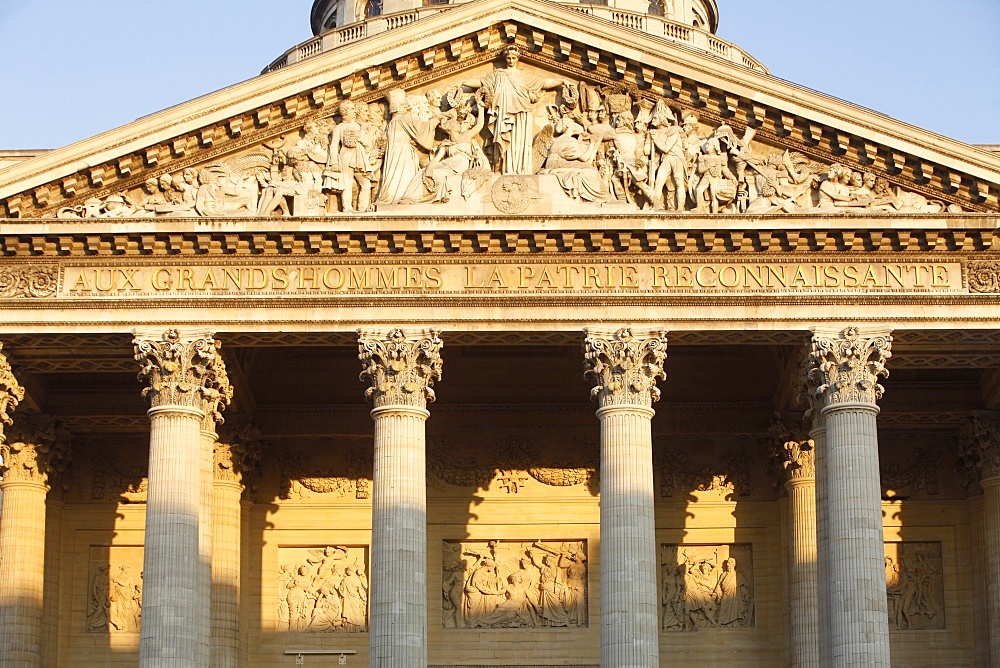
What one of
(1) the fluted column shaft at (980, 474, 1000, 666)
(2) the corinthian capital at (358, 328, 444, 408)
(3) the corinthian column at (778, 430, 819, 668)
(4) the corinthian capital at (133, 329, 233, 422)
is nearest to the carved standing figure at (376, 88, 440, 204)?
(2) the corinthian capital at (358, 328, 444, 408)

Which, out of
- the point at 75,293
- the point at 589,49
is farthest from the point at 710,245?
the point at 75,293

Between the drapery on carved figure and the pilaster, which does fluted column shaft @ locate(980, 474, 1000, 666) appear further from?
the drapery on carved figure

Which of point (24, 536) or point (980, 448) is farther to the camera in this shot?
point (980, 448)

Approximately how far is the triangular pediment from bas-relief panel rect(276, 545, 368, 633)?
8777mm

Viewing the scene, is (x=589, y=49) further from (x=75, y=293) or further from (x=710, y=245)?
(x=75, y=293)

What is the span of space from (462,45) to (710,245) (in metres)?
5.63

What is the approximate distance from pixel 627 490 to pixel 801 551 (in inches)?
244

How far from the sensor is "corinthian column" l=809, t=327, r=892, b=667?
104 ft

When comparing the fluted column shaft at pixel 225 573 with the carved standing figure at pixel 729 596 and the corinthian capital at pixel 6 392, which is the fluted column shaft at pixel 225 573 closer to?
the corinthian capital at pixel 6 392

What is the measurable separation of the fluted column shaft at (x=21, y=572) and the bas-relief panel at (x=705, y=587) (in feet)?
40.0

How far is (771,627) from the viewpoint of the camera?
128 feet

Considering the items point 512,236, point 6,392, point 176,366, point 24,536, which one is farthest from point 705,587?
point 6,392

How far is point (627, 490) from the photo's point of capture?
32.5 m

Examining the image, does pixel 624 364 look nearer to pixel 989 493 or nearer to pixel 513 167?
pixel 513 167
